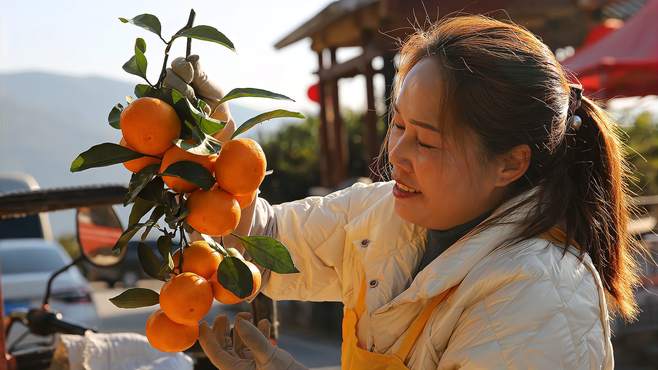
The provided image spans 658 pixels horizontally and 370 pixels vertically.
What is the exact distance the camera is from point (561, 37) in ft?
30.6

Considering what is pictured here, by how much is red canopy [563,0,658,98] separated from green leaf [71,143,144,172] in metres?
5.47

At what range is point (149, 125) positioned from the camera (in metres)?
1.29

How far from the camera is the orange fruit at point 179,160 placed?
1.32m

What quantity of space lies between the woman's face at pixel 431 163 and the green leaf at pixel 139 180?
455 millimetres

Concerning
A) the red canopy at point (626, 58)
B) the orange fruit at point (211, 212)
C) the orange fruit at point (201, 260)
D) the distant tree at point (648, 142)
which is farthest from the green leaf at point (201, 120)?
the distant tree at point (648, 142)

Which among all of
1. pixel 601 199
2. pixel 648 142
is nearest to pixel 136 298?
pixel 601 199

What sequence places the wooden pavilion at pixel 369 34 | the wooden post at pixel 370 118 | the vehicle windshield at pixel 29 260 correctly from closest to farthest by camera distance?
the wooden pavilion at pixel 369 34 < the wooden post at pixel 370 118 < the vehicle windshield at pixel 29 260

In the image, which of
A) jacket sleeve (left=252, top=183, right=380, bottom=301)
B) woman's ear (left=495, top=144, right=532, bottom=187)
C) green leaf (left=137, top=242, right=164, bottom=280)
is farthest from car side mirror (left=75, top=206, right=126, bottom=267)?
woman's ear (left=495, top=144, right=532, bottom=187)

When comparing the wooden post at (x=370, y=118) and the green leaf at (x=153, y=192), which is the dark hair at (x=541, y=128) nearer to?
the green leaf at (x=153, y=192)

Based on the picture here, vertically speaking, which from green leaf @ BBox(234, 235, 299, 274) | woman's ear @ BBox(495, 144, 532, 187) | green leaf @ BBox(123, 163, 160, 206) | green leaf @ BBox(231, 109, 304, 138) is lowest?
green leaf @ BBox(234, 235, 299, 274)

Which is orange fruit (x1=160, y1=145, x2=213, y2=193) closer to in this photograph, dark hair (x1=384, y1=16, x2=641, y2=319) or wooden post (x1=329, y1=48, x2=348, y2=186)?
dark hair (x1=384, y1=16, x2=641, y2=319)

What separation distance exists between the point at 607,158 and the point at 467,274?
1.36 ft

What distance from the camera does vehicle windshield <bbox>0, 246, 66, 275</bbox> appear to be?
8.21 m

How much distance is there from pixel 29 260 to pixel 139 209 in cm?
762
